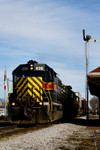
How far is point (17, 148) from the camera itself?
6.65m

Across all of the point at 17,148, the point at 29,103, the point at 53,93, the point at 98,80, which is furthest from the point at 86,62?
the point at 17,148

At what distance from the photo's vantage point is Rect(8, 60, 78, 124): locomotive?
43.3 ft

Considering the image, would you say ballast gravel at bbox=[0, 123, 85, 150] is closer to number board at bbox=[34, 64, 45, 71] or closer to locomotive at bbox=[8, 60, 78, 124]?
locomotive at bbox=[8, 60, 78, 124]

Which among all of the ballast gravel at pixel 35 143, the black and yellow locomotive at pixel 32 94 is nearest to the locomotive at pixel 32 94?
→ the black and yellow locomotive at pixel 32 94

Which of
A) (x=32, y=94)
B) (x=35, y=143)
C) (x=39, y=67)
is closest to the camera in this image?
(x=35, y=143)

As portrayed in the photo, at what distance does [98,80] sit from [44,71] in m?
4.86

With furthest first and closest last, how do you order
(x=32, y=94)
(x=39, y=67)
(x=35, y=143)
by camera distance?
(x=39, y=67), (x=32, y=94), (x=35, y=143)

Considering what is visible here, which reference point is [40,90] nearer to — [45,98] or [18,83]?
[45,98]

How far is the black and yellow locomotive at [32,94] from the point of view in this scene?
43.3ft

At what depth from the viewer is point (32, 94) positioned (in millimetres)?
13477

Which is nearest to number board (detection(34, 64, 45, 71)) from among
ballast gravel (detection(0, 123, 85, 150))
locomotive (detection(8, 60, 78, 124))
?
locomotive (detection(8, 60, 78, 124))

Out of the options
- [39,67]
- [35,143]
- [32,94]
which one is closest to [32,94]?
[32,94]

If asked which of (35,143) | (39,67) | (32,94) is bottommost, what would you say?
(35,143)

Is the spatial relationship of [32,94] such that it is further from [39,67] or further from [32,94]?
[39,67]
